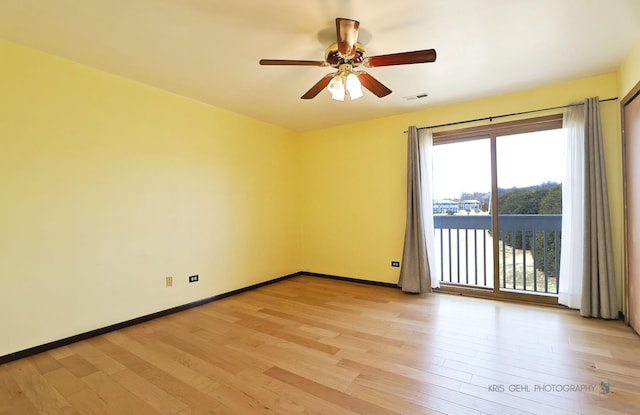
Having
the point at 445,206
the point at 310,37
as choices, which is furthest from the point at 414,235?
the point at 310,37

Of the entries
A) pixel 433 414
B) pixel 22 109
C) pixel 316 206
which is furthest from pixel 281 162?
pixel 433 414

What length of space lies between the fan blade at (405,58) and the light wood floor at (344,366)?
88.8 inches

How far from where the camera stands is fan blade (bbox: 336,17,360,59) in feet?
6.31

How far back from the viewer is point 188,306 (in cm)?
366

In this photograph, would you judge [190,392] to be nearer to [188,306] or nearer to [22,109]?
[188,306]

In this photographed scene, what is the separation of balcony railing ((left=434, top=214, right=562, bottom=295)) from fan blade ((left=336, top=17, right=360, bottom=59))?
3.01 metres

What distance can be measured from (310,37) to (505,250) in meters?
3.58

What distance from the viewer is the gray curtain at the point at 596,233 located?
302 centimetres

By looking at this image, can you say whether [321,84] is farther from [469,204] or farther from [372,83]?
[469,204]

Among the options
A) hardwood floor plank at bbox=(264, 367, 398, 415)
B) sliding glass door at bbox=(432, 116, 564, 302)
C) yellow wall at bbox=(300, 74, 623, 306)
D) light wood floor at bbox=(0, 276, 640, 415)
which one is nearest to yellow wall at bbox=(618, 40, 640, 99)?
yellow wall at bbox=(300, 74, 623, 306)

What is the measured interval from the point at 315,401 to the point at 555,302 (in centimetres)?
321

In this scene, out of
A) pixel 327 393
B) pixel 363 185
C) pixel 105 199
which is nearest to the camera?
pixel 327 393

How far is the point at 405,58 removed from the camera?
2.08 m

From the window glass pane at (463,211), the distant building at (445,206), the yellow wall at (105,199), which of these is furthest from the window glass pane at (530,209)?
the yellow wall at (105,199)
